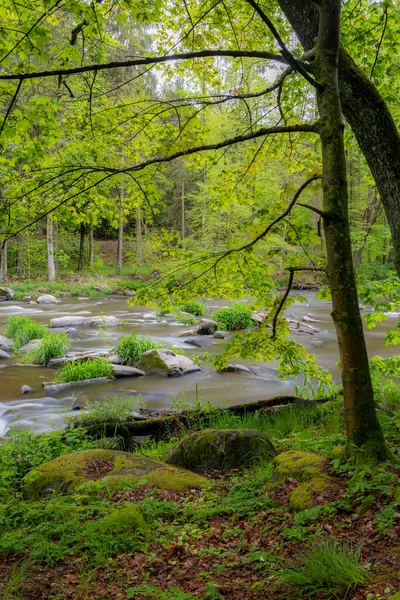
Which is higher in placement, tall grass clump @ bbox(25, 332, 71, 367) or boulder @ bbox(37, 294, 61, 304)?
boulder @ bbox(37, 294, 61, 304)

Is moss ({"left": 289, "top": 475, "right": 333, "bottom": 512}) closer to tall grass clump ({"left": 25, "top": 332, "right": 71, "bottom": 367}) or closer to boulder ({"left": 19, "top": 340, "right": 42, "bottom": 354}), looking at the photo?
tall grass clump ({"left": 25, "top": 332, "right": 71, "bottom": 367})

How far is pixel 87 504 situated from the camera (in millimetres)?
3670

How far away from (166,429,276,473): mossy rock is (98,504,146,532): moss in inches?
57.2

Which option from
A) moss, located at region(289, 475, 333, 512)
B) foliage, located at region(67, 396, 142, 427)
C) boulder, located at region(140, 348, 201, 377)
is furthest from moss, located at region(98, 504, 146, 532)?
boulder, located at region(140, 348, 201, 377)

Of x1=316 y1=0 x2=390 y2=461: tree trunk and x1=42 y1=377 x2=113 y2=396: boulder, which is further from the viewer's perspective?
x1=42 y1=377 x2=113 y2=396: boulder

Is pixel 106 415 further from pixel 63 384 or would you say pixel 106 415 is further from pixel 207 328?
pixel 207 328

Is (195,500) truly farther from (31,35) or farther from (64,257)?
(64,257)

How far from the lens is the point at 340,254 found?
327 cm

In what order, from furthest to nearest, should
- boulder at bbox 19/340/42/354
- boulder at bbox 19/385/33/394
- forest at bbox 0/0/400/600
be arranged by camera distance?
boulder at bbox 19/340/42/354 → boulder at bbox 19/385/33/394 → forest at bbox 0/0/400/600

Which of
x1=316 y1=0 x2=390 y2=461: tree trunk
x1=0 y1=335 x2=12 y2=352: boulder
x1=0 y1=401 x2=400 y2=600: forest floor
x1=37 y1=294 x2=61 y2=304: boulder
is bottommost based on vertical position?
x1=0 y1=335 x2=12 y2=352: boulder

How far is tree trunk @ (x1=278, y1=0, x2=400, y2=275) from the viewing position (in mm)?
3520

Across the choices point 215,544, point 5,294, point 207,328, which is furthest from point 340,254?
point 5,294

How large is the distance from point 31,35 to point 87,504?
3684 millimetres

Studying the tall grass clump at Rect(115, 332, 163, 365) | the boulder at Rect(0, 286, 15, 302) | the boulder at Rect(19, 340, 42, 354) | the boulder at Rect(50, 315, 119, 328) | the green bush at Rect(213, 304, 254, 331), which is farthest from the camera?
the boulder at Rect(0, 286, 15, 302)
